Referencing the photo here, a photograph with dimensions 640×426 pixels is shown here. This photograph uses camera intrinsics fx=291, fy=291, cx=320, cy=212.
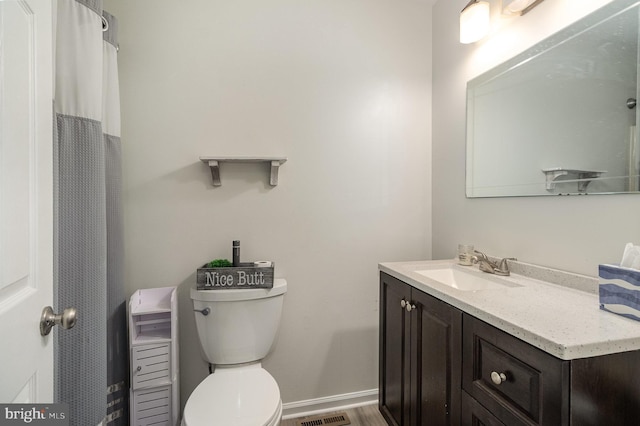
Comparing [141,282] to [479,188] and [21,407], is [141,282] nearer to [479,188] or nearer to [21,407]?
[21,407]

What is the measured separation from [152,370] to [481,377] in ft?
4.51

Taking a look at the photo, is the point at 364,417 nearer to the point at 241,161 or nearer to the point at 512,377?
the point at 512,377

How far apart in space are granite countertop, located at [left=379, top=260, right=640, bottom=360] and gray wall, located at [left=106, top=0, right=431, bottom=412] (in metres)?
0.63

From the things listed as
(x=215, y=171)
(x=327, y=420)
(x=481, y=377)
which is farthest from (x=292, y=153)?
(x=327, y=420)

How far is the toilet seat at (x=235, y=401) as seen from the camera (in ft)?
3.46

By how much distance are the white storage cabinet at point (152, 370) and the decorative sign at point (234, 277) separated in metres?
0.16

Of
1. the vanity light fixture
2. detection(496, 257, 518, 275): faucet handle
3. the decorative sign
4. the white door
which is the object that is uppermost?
the vanity light fixture

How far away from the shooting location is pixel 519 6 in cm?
127

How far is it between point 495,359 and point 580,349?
0.23 metres

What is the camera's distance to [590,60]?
1043mm

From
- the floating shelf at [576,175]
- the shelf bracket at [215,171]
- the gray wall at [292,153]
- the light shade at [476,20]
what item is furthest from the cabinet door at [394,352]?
the light shade at [476,20]

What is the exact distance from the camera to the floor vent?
165 centimetres

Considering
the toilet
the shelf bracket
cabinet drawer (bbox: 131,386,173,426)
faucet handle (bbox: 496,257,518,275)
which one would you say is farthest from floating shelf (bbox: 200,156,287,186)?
faucet handle (bbox: 496,257,518,275)

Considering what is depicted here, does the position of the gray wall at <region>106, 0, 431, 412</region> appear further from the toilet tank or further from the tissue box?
the tissue box
